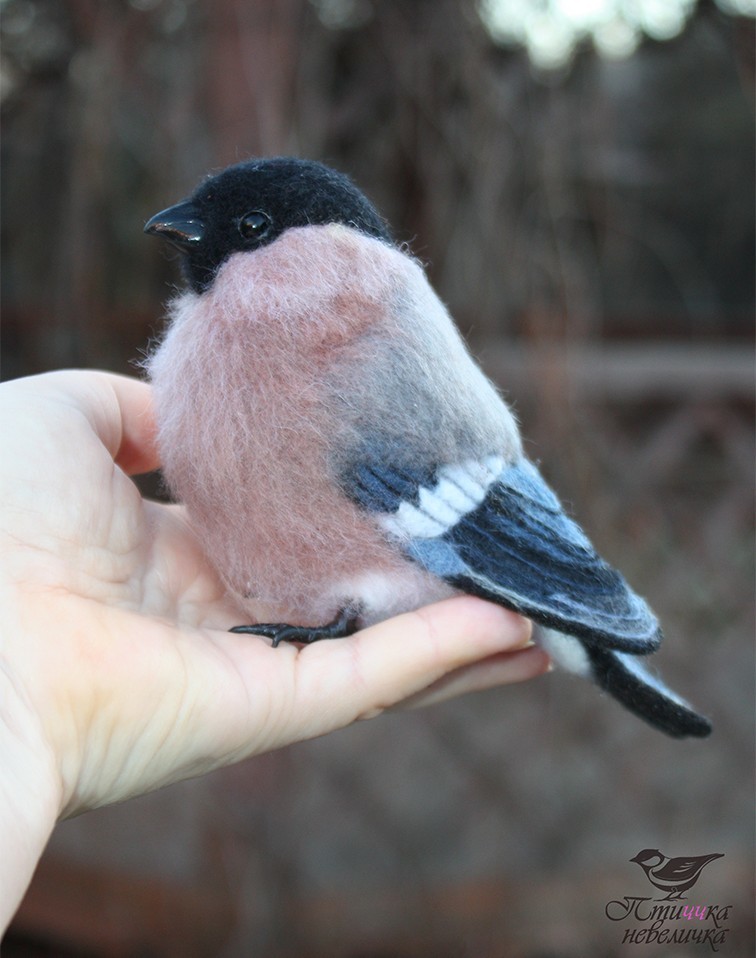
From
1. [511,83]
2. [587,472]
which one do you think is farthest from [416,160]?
[587,472]

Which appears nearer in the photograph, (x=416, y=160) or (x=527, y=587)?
(x=527, y=587)

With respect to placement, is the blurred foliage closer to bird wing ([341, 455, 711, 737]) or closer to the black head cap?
the black head cap

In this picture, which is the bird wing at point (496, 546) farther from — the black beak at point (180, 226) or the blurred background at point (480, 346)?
the blurred background at point (480, 346)

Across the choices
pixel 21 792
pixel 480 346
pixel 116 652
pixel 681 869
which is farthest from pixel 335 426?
pixel 480 346

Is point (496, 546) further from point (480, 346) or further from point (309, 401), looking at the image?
point (480, 346)

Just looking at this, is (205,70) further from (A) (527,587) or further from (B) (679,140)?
(B) (679,140)

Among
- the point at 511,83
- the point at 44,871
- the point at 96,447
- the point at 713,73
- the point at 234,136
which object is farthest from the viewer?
the point at 713,73

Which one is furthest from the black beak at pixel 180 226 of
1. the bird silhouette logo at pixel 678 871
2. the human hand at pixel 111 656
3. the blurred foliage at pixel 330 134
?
the bird silhouette logo at pixel 678 871
